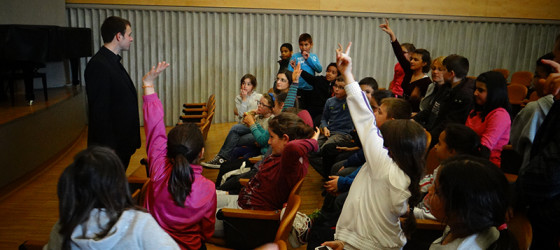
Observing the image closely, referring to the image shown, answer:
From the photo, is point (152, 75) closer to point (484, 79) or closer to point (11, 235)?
point (11, 235)

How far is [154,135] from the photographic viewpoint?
215 centimetres

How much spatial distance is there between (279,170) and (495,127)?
1.58m

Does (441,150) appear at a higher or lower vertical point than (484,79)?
lower

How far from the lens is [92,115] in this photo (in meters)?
2.98

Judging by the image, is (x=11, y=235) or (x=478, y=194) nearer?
(x=478, y=194)

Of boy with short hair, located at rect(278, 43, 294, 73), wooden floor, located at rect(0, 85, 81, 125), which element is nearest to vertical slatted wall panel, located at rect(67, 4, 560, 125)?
wooden floor, located at rect(0, 85, 81, 125)

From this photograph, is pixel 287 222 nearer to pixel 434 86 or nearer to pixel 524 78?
pixel 434 86

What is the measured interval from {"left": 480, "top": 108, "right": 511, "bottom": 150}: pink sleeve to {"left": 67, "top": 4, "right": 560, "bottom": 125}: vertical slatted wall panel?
4.70 metres

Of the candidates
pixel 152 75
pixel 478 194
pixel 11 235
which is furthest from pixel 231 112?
pixel 478 194

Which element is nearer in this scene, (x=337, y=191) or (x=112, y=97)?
(x=337, y=191)

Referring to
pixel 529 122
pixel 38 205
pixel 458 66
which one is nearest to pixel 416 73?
pixel 458 66

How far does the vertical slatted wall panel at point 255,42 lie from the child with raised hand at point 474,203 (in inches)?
242

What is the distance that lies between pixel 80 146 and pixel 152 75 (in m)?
4.08

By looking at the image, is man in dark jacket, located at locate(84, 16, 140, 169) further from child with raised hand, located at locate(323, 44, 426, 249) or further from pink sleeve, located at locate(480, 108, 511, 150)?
pink sleeve, located at locate(480, 108, 511, 150)
